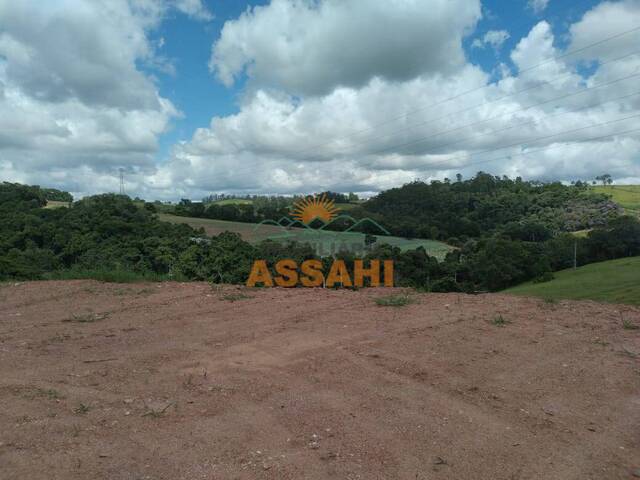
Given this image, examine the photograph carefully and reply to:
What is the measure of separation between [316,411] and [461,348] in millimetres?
1947

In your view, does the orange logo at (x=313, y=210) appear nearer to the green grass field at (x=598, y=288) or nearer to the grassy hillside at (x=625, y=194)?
the green grass field at (x=598, y=288)

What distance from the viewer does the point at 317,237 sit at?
48.4 ft

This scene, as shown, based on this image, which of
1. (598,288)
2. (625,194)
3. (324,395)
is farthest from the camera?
(625,194)

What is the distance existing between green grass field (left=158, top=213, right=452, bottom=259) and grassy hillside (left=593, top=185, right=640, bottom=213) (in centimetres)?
2904

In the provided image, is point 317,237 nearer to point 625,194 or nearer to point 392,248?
point 392,248

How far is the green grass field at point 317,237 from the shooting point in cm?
1473

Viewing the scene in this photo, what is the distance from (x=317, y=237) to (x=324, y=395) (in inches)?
461

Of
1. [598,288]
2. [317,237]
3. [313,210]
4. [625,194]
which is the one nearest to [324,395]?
[317,237]

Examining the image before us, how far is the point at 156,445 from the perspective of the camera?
2434mm

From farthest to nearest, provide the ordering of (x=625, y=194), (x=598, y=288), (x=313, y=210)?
(x=625, y=194), (x=313, y=210), (x=598, y=288)

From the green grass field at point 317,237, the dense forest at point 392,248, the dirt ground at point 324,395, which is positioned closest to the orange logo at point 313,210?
the green grass field at point 317,237

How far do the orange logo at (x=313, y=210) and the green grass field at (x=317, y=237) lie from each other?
53cm

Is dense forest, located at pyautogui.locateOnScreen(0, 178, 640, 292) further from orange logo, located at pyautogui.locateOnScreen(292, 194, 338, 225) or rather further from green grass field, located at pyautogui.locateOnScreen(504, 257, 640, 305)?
green grass field, located at pyautogui.locateOnScreen(504, 257, 640, 305)

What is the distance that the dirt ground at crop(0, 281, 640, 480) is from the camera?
230 cm
